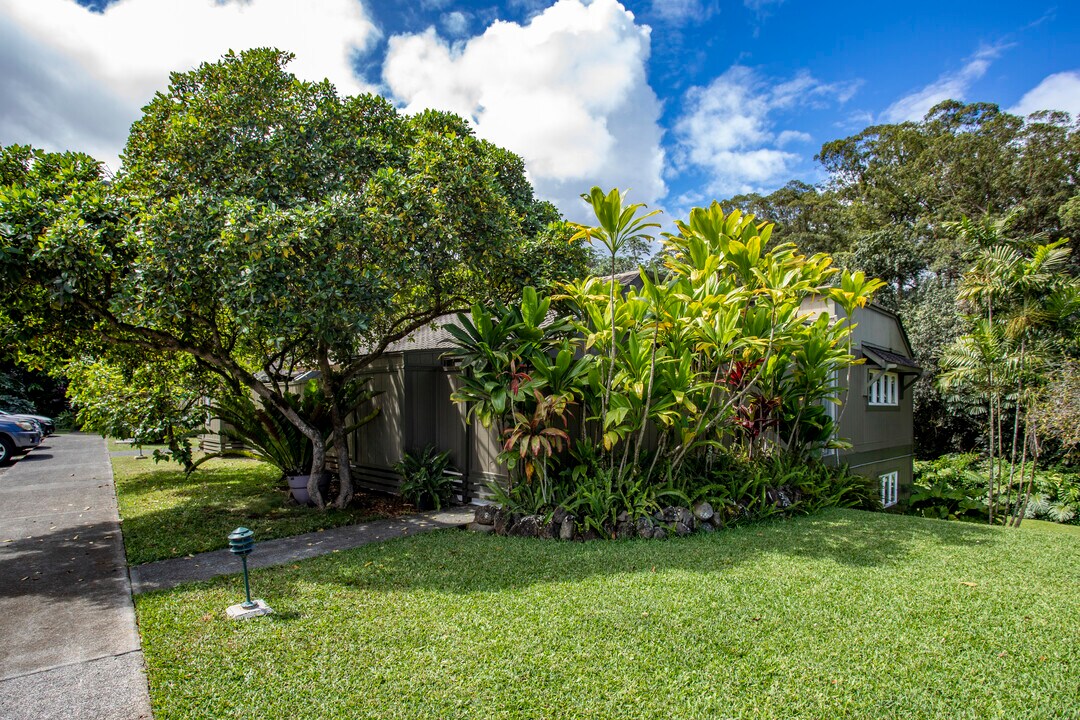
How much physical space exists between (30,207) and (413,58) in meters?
5.05

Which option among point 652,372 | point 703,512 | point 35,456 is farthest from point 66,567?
point 35,456

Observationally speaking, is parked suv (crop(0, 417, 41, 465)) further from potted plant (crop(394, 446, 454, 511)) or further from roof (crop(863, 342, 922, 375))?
roof (crop(863, 342, 922, 375))

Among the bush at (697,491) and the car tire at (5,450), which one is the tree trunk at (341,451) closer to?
the bush at (697,491)

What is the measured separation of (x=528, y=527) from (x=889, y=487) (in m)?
9.54

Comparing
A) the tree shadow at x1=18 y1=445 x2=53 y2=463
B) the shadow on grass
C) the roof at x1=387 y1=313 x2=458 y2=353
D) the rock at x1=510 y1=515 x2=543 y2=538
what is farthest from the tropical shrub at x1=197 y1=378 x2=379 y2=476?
the tree shadow at x1=18 y1=445 x2=53 y2=463

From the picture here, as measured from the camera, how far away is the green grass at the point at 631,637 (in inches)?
108

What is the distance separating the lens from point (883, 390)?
11.3 meters

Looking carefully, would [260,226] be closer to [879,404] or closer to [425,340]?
[425,340]

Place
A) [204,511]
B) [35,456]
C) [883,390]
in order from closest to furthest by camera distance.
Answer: [204,511]
[883,390]
[35,456]

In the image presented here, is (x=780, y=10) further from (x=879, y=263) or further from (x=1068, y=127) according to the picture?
(x=1068, y=127)

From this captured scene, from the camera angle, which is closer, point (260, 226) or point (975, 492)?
point (260, 226)

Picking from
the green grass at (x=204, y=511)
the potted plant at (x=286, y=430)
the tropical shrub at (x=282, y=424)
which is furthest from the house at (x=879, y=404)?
the green grass at (x=204, y=511)

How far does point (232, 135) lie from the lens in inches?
251

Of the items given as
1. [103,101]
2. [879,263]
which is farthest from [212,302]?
[879,263]
